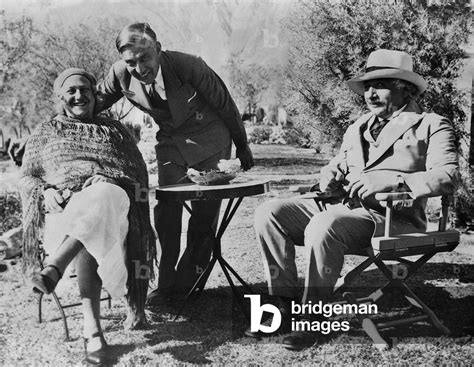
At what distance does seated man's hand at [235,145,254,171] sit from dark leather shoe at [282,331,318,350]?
1181mm

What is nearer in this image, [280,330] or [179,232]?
[280,330]

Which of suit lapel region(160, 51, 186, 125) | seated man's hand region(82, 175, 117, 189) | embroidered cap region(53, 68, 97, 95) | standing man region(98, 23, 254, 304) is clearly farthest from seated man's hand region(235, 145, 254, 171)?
embroidered cap region(53, 68, 97, 95)

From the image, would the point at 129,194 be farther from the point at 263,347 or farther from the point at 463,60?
the point at 463,60

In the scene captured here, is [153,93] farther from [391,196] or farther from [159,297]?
[391,196]

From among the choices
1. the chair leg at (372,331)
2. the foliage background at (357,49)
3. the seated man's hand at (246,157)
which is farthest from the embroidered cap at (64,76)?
the chair leg at (372,331)

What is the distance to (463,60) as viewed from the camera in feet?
11.0

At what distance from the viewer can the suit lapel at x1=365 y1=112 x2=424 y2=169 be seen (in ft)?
9.79

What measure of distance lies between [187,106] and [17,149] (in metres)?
1.10

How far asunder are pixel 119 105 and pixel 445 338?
251 cm

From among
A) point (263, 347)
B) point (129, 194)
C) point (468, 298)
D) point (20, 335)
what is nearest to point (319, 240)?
point (263, 347)

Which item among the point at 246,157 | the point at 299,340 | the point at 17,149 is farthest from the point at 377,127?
the point at 17,149

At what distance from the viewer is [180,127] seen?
3510mm

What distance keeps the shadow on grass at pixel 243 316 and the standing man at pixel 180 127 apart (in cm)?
29

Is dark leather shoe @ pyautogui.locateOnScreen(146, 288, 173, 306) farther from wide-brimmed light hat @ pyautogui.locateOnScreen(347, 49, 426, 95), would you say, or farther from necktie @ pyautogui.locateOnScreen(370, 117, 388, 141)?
wide-brimmed light hat @ pyautogui.locateOnScreen(347, 49, 426, 95)
